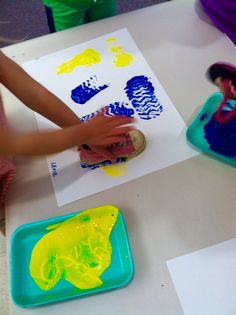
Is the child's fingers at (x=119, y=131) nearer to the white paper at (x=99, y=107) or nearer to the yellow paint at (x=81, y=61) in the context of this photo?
the white paper at (x=99, y=107)

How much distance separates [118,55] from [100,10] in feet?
0.62

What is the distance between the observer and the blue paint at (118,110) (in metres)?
0.64

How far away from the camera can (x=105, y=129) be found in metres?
0.50

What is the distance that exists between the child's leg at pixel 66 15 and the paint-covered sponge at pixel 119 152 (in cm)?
39

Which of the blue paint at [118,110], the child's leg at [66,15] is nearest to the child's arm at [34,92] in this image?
the blue paint at [118,110]

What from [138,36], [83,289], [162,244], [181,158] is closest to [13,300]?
[83,289]

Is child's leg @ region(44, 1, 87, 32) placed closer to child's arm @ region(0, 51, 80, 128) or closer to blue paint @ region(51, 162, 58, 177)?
child's arm @ region(0, 51, 80, 128)

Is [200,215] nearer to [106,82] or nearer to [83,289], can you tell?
[83,289]

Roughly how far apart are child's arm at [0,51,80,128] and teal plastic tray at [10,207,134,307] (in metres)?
0.18

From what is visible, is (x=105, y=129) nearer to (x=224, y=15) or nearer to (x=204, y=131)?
(x=204, y=131)

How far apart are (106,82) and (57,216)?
0.30 meters

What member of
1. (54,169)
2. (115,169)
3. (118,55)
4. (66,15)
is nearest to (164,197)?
(115,169)

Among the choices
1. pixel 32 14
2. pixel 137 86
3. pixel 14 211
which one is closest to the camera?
pixel 14 211

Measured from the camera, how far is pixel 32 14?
1.49 metres
